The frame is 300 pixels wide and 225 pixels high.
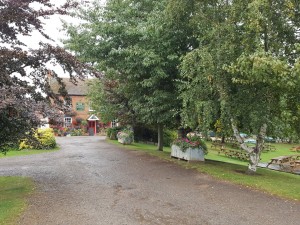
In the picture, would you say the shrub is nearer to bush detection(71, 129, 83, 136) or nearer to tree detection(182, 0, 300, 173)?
tree detection(182, 0, 300, 173)

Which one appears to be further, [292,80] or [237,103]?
[237,103]

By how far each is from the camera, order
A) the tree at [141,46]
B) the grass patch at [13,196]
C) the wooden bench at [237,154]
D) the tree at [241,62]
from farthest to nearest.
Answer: the wooden bench at [237,154], the tree at [141,46], the tree at [241,62], the grass patch at [13,196]

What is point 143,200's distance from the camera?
8.06 metres

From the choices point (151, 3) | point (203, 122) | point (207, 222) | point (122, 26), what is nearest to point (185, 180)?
point (203, 122)

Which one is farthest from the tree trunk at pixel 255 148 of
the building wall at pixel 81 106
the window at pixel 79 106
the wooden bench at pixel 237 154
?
the window at pixel 79 106

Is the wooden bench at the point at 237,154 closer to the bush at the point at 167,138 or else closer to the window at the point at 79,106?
the bush at the point at 167,138

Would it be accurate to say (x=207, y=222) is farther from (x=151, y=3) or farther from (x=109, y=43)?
(x=151, y=3)

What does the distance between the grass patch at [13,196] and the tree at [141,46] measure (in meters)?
6.58

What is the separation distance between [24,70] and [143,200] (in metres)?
5.86

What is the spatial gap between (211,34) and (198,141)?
18.8 ft

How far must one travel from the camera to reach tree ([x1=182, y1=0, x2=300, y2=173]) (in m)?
9.88

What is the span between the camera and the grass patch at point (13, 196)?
6.77m

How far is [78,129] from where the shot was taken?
141 feet

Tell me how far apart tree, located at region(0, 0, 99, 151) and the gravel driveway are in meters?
2.20
